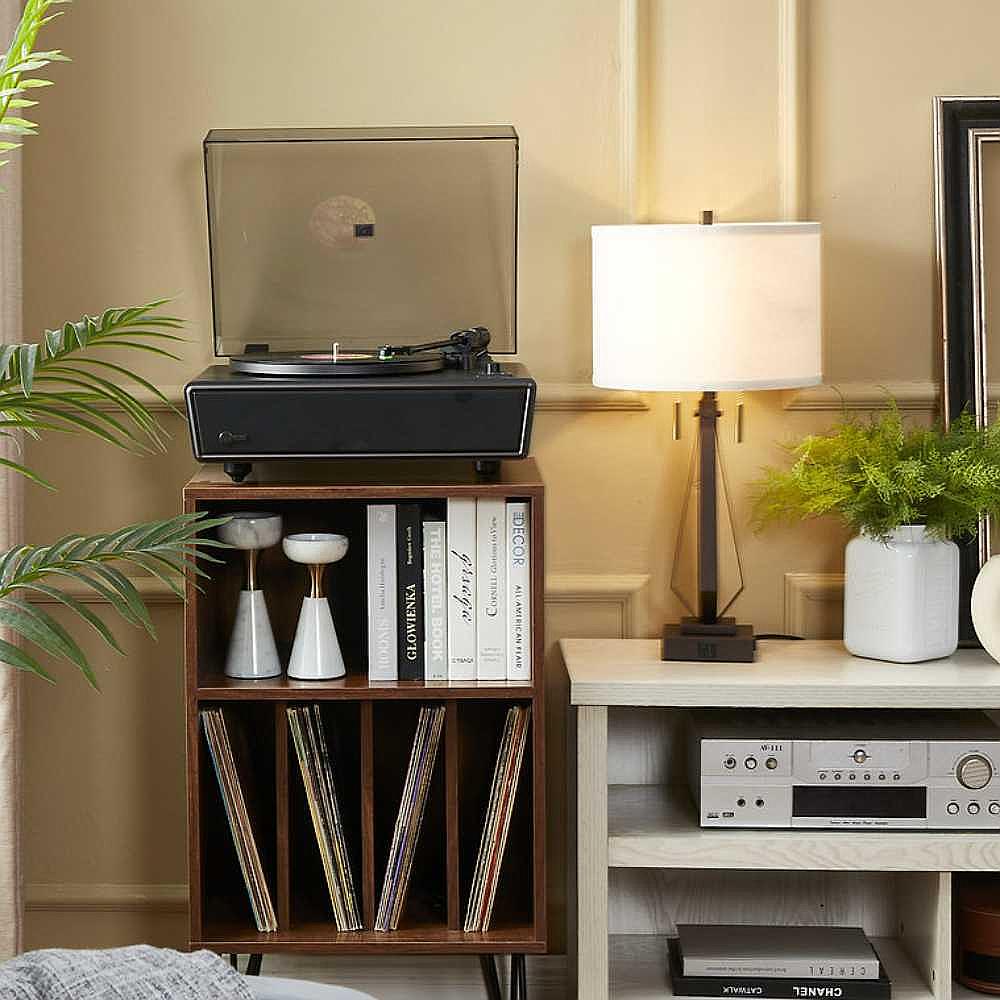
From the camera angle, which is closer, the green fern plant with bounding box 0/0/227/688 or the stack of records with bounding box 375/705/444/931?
the green fern plant with bounding box 0/0/227/688

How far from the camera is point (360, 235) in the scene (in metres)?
2.17

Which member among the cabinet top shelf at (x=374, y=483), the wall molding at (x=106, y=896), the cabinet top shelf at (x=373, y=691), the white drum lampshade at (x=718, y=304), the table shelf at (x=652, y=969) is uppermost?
the white drum lampshade at (x=718, y=304)

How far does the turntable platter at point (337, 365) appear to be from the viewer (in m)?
1.90

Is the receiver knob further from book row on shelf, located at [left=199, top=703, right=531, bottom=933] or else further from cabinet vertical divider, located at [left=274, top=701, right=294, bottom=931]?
cabinet vertical divider, located at [left=274, top=701, right=294, bottom=931]

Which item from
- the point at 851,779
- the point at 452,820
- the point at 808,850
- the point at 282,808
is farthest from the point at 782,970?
the point at 282,808

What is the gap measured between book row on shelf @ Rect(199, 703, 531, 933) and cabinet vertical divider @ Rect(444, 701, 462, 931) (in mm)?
21

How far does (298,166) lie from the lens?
216cm

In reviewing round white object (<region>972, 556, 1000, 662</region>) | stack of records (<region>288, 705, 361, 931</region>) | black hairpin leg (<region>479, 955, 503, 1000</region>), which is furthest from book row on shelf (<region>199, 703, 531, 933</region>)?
round white object (<region>972, 556, 1000, 662</region>)

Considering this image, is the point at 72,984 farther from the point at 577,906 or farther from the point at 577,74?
the point at 577,74

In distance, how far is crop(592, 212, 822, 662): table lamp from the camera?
1.99 m

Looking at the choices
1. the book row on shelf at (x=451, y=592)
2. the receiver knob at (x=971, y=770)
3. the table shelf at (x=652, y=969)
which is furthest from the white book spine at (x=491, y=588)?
the receiver knob at (x=971, y=770)

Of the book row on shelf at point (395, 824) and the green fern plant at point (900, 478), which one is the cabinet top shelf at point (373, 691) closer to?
the book row on shelf at point (395, 824)

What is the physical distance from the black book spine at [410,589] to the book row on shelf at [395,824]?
80mm

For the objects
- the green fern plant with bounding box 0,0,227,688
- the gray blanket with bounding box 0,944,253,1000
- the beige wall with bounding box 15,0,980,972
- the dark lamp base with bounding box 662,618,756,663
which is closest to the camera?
the gray blanket with bounding box 0,944,253,1000
